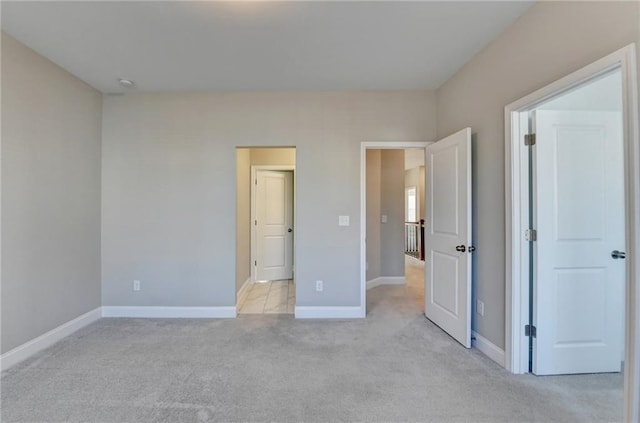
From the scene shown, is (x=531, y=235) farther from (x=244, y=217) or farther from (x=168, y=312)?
(x=168, y=312)

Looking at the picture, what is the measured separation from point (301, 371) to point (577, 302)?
2.11m

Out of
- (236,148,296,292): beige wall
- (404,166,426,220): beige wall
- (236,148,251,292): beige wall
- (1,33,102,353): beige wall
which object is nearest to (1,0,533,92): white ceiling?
(1,33,102,353): beige wall

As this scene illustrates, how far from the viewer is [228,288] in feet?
10.9

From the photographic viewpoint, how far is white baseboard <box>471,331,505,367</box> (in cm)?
226

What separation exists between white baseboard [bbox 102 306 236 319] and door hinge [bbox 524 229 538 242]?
298 centimetres

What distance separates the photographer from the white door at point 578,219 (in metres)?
2.06

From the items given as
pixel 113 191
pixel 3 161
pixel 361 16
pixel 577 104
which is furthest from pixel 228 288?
pixel 577 104

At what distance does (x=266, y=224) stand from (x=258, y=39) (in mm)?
3189

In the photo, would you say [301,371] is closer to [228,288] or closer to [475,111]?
[228,288]

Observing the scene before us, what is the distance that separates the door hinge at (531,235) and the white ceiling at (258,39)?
1.57 metres

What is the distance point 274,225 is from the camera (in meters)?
5.08

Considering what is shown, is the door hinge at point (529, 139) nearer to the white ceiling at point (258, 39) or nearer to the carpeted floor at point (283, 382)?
the white ceiling at point (258, 39)

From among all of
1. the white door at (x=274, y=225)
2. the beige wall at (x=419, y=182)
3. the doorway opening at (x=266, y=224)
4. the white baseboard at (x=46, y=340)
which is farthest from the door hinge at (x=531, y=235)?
the beige wall at (x=419, y=182)

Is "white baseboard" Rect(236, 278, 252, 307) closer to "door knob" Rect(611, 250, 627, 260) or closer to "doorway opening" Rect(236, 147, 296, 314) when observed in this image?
"doorway opening" Rect(236, 147, 296, 314)
